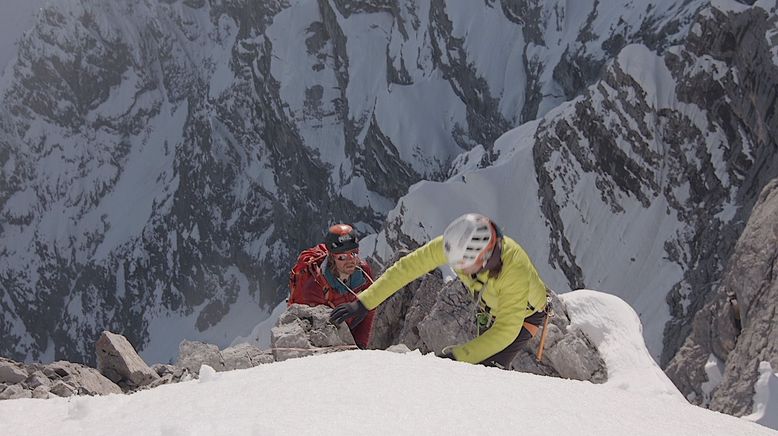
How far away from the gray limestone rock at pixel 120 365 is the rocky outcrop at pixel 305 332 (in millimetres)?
1589

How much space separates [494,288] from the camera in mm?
5621

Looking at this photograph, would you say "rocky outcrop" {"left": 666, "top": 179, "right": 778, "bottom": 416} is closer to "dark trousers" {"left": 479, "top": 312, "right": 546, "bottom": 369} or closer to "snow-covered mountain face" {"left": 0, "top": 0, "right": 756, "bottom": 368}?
"dark trousers" {"left": 479, "top": 312, "right": 546, "bottom": 369}

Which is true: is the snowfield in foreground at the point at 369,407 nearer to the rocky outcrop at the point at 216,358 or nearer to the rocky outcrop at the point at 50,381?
the rocky outcrop at the point at 50,381

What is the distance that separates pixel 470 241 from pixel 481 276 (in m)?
0.41

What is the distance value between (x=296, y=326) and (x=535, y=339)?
10.9 ft

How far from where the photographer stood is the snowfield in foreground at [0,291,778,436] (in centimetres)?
319

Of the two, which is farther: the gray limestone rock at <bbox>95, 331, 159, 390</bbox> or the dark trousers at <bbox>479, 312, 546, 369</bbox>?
the gray limestone rock at <bbox>95, 331, 159, 390</bbox>

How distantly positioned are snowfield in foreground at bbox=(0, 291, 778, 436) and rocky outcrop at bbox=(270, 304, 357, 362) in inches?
121

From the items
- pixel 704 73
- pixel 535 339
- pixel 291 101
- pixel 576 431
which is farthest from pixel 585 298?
pixel 291 101

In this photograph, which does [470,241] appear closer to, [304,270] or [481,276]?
[481,276]

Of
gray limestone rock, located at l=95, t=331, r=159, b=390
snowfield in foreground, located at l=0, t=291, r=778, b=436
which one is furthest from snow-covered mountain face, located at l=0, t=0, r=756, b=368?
snowfield in foreground, located at l=0, t=291, r=778, b=436

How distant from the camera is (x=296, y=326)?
791 centimetres

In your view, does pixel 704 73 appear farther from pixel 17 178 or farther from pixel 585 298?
pixel 17 178

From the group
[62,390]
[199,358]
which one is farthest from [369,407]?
[62,390]
